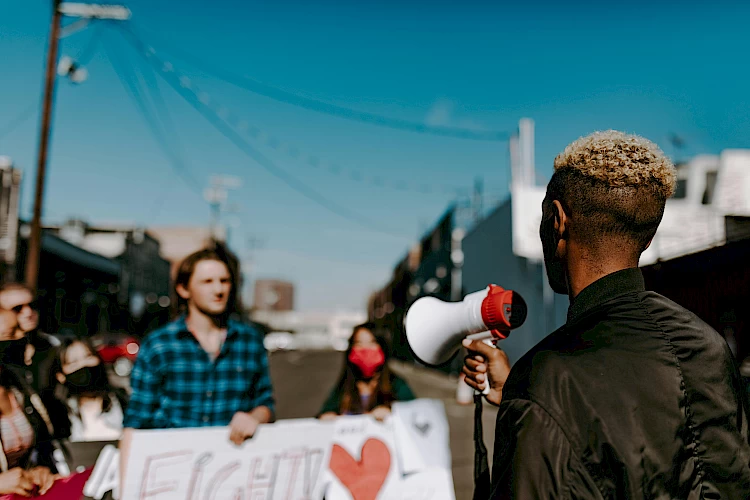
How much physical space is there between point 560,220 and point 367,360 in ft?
8.34

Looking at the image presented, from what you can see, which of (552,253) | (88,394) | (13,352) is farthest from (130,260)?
(552,253)

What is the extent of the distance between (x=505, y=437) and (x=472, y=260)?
18.5 meters

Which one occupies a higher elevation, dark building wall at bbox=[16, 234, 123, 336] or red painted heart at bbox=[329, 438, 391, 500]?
dark building wall at bbox=[16, 234, 123, 336]

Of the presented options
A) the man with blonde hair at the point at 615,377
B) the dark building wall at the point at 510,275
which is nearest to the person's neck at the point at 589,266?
the man with blonde hair at the point at 615,377

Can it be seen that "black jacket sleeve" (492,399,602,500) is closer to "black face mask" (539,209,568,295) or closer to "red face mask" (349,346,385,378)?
"black face mask" (539,209,568,295)

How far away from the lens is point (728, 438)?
119cm

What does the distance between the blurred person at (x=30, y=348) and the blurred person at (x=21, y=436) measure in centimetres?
5

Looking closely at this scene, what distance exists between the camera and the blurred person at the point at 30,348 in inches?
108

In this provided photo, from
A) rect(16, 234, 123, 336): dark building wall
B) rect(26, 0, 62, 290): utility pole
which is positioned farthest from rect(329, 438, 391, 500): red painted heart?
rect(16, 234, 123, 336): dark building wall

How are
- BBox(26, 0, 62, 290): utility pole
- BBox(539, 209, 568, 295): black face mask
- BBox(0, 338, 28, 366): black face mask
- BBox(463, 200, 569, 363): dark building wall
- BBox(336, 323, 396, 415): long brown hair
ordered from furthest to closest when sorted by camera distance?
1. BBox(463, 200, 569, 363): dark building wall
2. BBox(26, 0, 62, 290): utility pole
3. BBox(336, 323, 396, 415): long brown hair
4. BBox(0, 338, 28, 366): black face mask
5. BBox(539, 209, 568, 295): black face mask

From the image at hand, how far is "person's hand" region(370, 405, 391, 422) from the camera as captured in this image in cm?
329

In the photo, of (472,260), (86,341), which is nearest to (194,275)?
(86,341)

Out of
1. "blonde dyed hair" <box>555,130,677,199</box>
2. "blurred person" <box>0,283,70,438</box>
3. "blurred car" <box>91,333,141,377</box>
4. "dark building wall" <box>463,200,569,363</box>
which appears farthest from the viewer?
"blurred car" <box>91,333,141,377</box>

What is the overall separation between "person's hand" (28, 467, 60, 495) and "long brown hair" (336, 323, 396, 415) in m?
1.56
